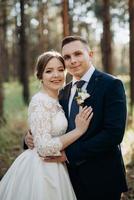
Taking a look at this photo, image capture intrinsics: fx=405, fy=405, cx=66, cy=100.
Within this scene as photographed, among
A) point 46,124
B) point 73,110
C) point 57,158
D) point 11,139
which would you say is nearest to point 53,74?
point 73,110

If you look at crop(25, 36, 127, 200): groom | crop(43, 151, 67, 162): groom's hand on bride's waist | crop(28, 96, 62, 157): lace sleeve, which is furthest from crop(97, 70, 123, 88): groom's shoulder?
crop(43, 151, 67, 162): groom's hand on bride's waist

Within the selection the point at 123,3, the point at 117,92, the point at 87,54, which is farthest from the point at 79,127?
the point at 123,3

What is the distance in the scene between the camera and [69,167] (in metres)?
4.26

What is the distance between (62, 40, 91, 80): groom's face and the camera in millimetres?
4031

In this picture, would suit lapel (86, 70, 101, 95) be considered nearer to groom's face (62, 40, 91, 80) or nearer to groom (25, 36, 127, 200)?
groom (25, 36, 127, 200)

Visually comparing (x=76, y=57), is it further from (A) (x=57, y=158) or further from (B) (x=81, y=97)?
(A) (x=57, y=158)

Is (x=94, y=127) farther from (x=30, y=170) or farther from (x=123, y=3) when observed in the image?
(x=123, y=3)

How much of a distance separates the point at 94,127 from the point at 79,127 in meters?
0.15

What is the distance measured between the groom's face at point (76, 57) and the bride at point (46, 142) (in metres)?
0.21

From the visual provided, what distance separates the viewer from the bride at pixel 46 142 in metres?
3.99

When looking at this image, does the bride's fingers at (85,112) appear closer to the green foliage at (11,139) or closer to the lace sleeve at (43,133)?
the lace sleeve at (43,133)

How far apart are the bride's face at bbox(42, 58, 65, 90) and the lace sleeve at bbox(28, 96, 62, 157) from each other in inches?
12.3

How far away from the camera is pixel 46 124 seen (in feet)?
13.3

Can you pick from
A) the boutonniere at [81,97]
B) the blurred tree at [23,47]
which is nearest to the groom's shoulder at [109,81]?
the boutonniere at [81,97]
